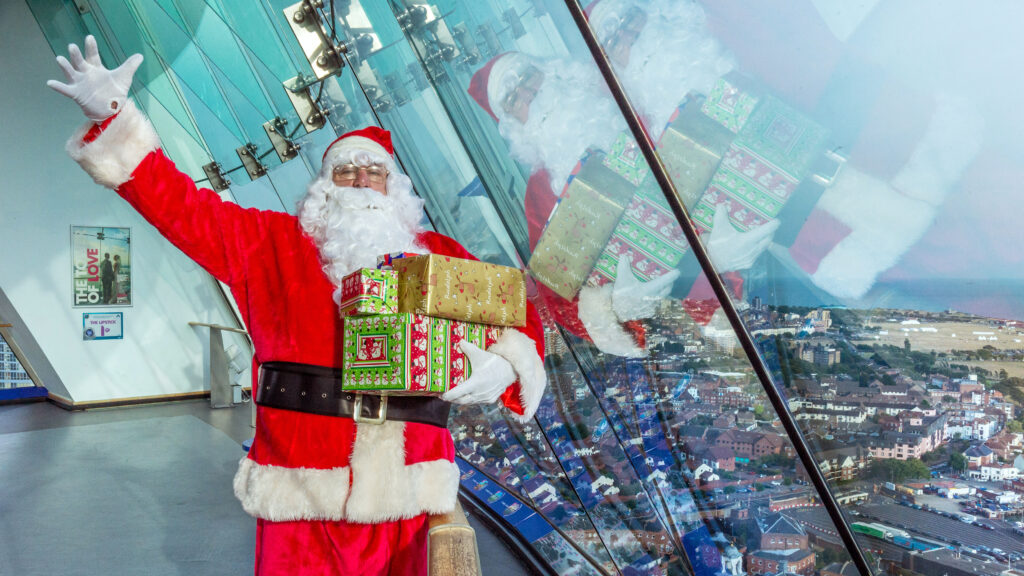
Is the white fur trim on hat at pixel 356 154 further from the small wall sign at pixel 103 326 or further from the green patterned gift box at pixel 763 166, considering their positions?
the small wall sign at pixel 103 326

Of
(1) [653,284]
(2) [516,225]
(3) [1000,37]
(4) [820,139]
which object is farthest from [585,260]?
(3) [1000,37]

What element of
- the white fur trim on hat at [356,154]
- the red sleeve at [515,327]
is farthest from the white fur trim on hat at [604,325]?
the white fur trim on hat at [356,154]

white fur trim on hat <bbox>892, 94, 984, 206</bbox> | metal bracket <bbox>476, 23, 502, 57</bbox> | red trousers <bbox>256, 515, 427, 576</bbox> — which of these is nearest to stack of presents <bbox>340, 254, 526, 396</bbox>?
red trousers <bbox>256, 515, 427, 576</bbox>

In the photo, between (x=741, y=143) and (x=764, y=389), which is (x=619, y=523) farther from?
(x=741, y=143)

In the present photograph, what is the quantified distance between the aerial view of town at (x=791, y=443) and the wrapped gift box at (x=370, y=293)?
67 centimetres

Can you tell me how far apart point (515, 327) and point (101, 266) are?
6.58 m

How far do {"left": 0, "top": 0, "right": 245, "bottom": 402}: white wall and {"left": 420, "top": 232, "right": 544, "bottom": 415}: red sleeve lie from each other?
6.12 meters

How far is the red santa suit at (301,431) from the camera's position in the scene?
1.47m

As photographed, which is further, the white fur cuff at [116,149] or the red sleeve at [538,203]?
the red sleeve at [538,203]

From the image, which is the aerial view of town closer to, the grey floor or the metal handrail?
the metal handrail

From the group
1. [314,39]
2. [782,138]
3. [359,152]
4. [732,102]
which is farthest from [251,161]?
[782,138]

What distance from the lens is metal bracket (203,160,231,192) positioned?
16.3ft

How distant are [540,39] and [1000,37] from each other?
1152mm

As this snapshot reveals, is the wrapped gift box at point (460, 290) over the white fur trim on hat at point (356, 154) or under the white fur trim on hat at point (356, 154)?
under
